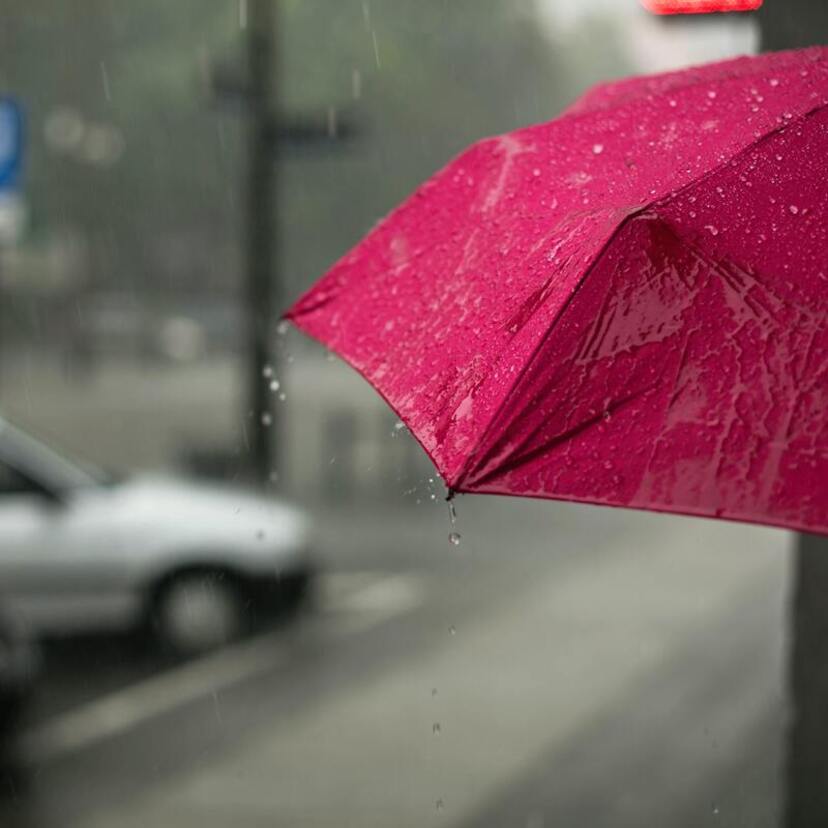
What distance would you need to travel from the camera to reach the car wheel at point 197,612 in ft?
27.8

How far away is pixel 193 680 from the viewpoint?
8.05 metres

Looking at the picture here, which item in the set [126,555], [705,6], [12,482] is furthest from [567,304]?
[12,482]

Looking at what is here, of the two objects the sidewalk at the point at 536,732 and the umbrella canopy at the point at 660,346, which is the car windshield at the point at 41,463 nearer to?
the sidewalk at the point at 536,732

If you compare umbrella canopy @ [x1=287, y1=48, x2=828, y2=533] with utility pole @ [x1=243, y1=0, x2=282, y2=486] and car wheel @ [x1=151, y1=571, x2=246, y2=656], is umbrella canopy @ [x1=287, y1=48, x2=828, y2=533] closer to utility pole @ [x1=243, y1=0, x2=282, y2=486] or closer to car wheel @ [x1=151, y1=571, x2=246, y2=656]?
car wheel @ [x1=151, y1=571, x2=246, y2=656]

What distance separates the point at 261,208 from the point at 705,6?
8.26m

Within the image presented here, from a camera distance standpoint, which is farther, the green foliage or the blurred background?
the green foliage

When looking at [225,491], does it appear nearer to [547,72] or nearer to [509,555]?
[509,555]

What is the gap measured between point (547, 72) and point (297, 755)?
60.0m

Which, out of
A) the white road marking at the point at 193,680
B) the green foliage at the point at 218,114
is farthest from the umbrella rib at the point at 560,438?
the green foliage at the point at 218,114

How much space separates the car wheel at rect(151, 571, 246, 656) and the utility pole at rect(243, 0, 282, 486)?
2.97m

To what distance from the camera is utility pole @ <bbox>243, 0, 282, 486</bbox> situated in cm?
1179

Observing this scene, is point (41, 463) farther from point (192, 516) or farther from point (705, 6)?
point (705, 6)

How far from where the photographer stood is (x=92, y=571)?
826 cm

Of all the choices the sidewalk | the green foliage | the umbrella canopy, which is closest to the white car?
the sidewalk
